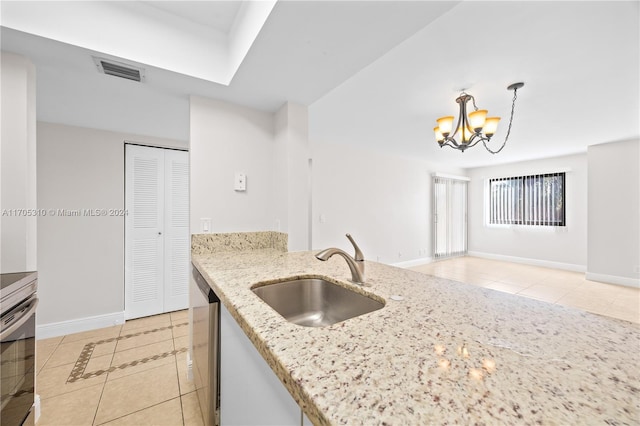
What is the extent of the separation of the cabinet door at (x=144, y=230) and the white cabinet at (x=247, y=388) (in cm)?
239

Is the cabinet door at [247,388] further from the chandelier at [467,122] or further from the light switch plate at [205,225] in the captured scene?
the chandelier at [467,122]

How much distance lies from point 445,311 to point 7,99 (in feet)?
8.23

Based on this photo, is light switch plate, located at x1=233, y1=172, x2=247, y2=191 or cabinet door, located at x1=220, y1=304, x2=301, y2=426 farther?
light switch plate, located at x1=233, y1=172, x2=247, y2=191

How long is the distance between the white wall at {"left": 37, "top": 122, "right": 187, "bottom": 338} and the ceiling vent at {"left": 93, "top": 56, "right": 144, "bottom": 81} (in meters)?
1.51

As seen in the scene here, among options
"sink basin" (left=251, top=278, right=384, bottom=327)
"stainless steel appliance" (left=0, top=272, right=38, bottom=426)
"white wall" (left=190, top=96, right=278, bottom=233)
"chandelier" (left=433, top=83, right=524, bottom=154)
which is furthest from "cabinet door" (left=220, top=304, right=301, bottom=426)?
"chandelier" (left=433, top=83, right=524, bottom=154)

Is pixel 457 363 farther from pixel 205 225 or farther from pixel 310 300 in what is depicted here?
pixel 205 225

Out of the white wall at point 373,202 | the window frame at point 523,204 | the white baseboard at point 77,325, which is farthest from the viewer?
the window frame at point 523,204

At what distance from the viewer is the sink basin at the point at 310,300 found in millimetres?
1160

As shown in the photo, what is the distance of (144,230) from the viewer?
2994 millimetres

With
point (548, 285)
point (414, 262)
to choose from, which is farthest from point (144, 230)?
point (548, 285)

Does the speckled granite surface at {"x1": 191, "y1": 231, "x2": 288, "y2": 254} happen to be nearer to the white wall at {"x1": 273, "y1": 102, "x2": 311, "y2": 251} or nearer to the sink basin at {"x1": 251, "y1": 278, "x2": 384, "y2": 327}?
the white wall at {"x1": 273, "y1": 102, "x2": 311, "y2": 251}

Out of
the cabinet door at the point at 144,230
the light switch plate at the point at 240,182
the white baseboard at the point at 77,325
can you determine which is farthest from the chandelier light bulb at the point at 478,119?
the white baseboard at the point at 77,325

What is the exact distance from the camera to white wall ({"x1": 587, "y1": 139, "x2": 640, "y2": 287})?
4.04m

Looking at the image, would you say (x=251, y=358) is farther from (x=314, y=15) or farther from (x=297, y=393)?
(x=314, y=15)
